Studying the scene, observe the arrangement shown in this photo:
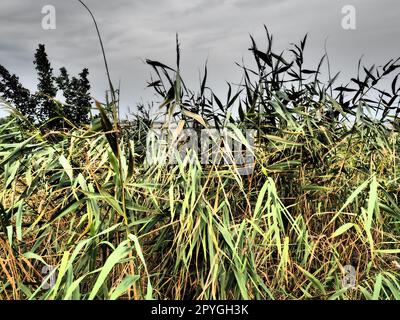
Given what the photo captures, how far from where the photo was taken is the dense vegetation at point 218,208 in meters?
1.44

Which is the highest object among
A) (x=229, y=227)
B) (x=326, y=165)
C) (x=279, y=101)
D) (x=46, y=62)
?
(x=46, y=62)

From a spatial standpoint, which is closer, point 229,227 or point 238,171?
point 229,227

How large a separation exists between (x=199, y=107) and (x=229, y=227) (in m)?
0.60

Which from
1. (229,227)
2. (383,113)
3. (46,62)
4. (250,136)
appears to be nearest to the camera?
(229,227)

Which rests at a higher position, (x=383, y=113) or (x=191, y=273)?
(x=383, y=113)

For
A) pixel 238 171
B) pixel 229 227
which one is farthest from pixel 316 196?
pixel 229 227

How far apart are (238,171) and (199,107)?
36 cm

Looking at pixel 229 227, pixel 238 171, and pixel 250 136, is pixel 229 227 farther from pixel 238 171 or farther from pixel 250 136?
pixel 250 136

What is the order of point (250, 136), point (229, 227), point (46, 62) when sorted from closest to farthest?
1. point (229, 227)
2. point (250, 136)
3. point (46, 62)

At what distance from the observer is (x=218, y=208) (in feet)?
4.96

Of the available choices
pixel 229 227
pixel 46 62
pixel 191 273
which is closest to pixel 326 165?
pixel 229 227

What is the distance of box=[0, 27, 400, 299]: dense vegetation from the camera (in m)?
1.44

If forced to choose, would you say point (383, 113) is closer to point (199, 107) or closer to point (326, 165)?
point (326, 165)

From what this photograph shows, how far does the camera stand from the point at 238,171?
5.53 ft
